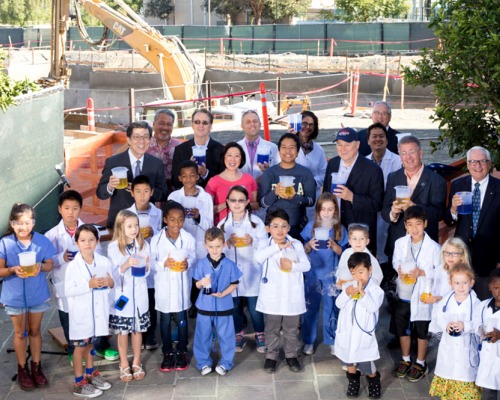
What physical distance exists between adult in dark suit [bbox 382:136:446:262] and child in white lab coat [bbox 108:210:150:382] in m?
2.34

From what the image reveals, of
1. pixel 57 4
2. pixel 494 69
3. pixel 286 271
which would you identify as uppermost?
pixel 57 4

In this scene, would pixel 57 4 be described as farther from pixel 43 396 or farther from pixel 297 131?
pixel 43 396

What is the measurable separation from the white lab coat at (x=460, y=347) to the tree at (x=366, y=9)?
42.0 meters

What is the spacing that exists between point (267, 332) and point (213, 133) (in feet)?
39.2

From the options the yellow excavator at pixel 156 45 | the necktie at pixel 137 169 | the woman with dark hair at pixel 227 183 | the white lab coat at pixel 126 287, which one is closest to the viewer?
the white lab coat at pixel 126 287

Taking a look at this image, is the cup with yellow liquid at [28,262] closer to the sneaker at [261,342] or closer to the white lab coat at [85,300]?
the white lab coat at [85,300]

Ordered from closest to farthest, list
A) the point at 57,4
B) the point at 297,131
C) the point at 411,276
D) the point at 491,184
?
the point at 411,276
the point at 491,184
the point at 297,131
the point at 57,4

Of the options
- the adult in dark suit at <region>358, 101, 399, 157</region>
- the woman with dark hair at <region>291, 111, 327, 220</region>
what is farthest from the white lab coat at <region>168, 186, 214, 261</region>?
the adult in dark suit at <region>358, 101, 399, 157</region>

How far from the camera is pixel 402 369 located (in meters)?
6.90

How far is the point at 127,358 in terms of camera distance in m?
7.17

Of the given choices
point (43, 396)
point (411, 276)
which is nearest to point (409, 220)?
point (411, 276)

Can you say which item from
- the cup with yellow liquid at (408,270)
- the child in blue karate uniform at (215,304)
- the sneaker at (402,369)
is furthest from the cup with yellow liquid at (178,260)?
the sneaker at (402,369)

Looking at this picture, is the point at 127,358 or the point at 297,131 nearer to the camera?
the point at 127,358

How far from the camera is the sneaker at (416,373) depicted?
22.4ft
